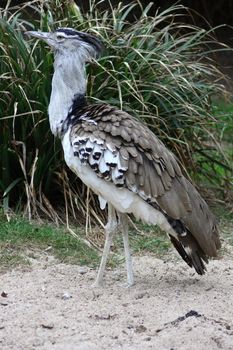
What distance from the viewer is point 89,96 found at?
741cm

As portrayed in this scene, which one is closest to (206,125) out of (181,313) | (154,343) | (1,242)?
(1,242)

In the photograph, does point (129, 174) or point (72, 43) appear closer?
point (129, 174)

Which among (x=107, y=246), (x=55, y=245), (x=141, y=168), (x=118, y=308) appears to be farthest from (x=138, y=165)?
(x=55, y=245)

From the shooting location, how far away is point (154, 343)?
4.97m

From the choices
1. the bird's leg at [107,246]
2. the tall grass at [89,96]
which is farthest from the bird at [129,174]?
the tall grass at [89,96]

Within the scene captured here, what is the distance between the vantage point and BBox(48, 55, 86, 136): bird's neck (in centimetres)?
623

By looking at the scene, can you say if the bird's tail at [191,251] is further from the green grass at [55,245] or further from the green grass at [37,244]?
the green grass at [37,244]

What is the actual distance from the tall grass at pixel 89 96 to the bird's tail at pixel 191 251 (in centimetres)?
151

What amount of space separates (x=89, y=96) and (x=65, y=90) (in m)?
1.17

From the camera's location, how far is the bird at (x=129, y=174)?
590cm

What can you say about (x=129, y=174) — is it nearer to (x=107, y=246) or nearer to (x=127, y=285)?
(x=107, y=246)

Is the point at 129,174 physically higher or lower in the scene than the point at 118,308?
higher

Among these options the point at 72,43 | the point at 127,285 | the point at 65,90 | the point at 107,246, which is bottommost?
the point at 127,285

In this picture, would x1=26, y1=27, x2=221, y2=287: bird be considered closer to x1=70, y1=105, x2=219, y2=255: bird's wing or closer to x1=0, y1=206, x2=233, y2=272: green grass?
x1=70, y1=105, x2=219, y2=255: bird's wing
